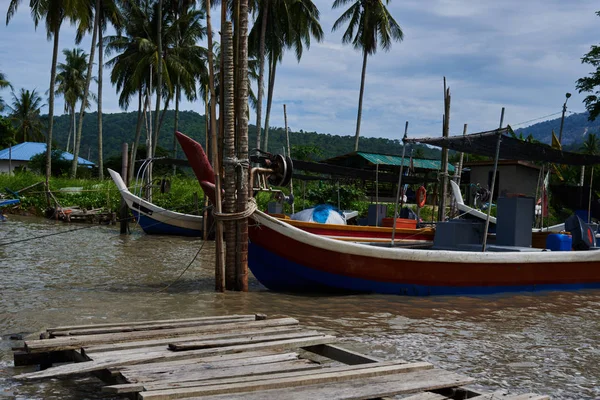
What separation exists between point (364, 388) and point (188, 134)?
3074 inches

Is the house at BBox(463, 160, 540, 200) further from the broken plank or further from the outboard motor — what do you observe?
the broken plank

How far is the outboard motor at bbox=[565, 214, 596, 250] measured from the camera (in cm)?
1192

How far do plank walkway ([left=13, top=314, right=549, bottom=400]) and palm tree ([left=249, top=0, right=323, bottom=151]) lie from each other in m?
28.1

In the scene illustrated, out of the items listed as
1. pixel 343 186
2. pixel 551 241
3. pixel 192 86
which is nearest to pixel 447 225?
pixel 551 241

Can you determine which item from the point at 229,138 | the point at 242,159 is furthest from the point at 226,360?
the point at 229,138

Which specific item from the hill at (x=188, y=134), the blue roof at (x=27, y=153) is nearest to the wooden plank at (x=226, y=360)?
the blue roof at (x=27, y=153)

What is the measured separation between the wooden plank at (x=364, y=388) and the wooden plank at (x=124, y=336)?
1529mm

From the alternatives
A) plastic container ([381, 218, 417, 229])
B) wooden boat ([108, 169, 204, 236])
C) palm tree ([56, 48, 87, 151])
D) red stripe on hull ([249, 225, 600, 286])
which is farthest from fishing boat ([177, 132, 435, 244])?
palm tree ([56, 48, 87, 151])

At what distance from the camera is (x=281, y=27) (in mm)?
34531

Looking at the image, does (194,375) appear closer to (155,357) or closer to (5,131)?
(155,357)

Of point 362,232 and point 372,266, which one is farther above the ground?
point 362,232

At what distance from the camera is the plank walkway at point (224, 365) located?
406 cm

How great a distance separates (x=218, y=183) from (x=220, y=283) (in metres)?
1.48

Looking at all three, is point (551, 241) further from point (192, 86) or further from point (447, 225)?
point (192, 86)
